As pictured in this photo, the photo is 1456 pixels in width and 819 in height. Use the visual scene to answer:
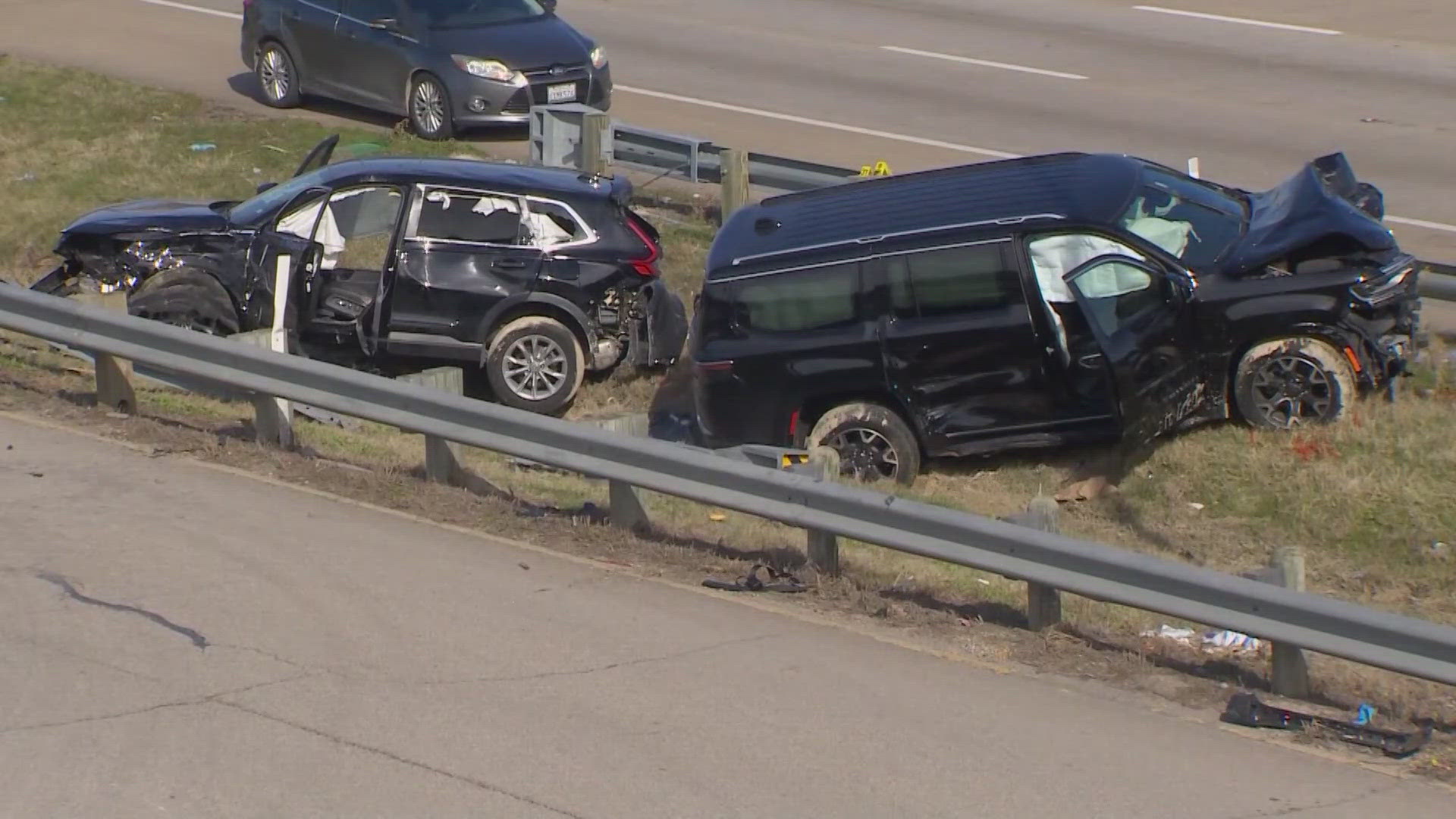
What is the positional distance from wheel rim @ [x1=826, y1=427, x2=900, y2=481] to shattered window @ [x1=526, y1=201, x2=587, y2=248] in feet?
9.22

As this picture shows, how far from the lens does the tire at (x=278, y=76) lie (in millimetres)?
20141

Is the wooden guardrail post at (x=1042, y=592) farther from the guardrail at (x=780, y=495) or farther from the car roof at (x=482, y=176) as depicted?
the car roof at (x=482, y=176)

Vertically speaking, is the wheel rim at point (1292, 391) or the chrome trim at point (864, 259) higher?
the chrome trim at point (864, 259)

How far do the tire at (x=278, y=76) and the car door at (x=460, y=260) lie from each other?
7.89 meters

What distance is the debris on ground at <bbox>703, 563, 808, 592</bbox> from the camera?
8.02m

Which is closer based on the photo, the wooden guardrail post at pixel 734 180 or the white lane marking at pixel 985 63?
the wooden guardrail post at pixel 734 180

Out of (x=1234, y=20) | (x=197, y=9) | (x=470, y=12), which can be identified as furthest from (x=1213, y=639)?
(x=197, y=9)

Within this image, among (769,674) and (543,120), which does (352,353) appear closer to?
(543,120)

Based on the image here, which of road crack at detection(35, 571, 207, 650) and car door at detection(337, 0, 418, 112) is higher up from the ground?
car door at detection(337, 0, 418, 112)

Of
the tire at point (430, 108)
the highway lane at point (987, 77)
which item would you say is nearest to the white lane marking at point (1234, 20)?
the highway lane at point (987, 77)

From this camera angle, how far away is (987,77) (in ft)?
69.4

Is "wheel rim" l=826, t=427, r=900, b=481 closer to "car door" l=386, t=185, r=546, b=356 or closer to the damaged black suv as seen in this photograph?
the damaged black suv

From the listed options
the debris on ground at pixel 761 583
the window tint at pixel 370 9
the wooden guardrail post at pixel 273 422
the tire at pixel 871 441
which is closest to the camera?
the debris on ground at pixel 761 583

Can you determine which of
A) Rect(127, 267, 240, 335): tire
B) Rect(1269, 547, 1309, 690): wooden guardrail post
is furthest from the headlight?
Rect(1269, 547, 1309, 690): wooden guardrail post
